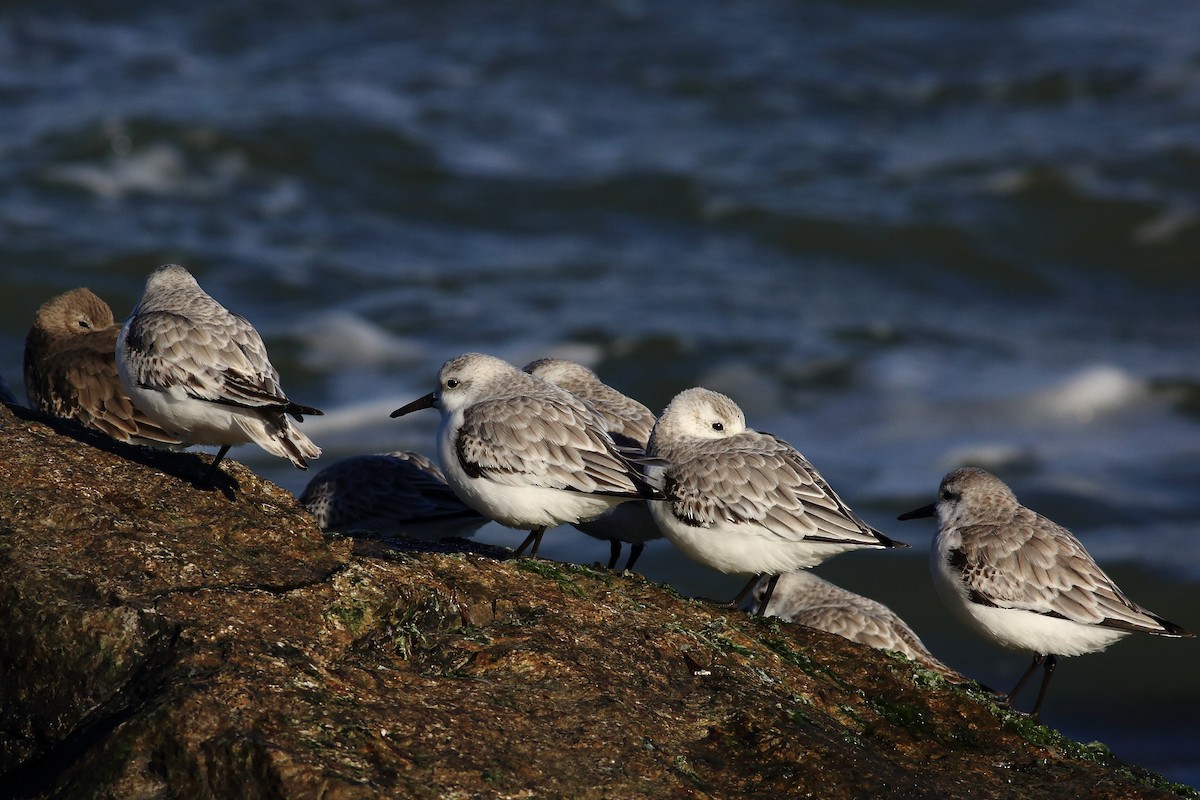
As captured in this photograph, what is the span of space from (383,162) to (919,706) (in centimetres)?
1998

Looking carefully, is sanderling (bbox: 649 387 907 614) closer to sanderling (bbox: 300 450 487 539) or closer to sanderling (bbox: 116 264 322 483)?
sanderling (bbox: 116 264 322 483)

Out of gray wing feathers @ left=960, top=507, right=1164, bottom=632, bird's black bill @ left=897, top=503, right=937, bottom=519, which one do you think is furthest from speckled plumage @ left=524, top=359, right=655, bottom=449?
gray wing feathers @ left=960, top=507, right=1164, bottom=632

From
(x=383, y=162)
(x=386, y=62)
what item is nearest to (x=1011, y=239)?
(x=383, y=162)

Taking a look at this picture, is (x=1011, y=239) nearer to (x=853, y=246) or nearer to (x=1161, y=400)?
(x=853, y=246)

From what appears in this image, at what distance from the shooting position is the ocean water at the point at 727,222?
1584cm

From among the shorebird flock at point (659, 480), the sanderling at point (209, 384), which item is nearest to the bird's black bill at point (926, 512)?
the shorebird flock at point (659, 480)

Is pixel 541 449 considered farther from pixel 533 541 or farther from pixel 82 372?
pixel 82 372

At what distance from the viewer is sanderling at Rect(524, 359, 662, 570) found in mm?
8344

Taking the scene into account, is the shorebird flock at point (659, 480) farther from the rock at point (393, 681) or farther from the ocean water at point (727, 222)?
the ocean water at point (727, 222)

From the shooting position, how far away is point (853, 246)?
22.5 m

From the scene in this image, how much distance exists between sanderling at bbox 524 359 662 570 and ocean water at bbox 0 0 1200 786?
3.86m

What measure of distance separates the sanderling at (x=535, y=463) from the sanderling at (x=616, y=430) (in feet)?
1.38

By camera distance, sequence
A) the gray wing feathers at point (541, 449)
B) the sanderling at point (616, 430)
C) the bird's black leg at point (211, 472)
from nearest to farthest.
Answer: the bird's black leg at point (211, 472) → the gray wing feathers at point (541, 449) → the sanderling at point (616, 430)

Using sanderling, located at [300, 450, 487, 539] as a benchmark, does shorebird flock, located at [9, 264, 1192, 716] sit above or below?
above
